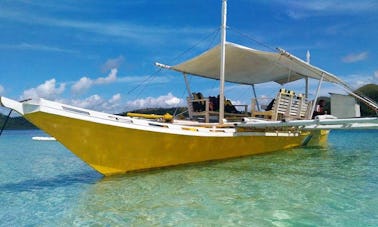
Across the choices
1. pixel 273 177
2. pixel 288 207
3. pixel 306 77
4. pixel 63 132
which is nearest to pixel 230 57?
pixel 306 77

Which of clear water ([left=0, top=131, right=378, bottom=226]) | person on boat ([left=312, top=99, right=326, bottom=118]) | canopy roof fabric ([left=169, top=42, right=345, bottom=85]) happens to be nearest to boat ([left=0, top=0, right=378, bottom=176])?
canopy roof fabric ([left=169, top=42, right=345, bottom=85])

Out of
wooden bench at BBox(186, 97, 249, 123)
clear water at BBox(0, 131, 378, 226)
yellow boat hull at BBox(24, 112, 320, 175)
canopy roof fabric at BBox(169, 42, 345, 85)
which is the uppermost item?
canopy roof fabric at BBox(169, 42, 345, 85)

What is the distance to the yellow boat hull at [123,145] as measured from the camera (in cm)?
697

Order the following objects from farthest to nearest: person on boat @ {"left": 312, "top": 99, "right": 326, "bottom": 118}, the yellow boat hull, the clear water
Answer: person on boat @ {"left": 312, "top": 99, "right": 326, "bottom": 118} < the yellow boat hull < the clear water

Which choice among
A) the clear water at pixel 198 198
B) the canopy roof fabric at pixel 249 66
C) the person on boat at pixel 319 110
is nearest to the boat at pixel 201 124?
the canopy roof fabric at pixel 249 66

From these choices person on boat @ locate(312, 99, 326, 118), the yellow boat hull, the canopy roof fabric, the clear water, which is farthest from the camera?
person on boat @ locate(312, 99, 326, 118)

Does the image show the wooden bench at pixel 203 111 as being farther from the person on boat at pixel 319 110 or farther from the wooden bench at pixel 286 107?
the person on boat at pixel 319 110

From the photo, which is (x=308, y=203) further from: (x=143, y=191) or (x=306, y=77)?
(x=306, y=77)

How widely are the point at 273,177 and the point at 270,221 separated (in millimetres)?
3269

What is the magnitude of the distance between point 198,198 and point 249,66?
806 cm

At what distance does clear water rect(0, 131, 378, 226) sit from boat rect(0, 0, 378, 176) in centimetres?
53

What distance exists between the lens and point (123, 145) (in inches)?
302

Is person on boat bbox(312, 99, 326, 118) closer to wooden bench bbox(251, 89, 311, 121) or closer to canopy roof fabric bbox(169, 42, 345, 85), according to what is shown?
canopy roof fabric bbox(169, 42, 345, 85)

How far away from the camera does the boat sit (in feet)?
23.2
